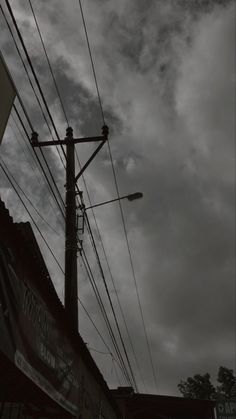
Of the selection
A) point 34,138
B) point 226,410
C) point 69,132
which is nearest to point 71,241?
point 34,138

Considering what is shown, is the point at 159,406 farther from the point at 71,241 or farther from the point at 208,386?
the point at 208,386

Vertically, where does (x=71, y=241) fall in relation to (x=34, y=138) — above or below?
below

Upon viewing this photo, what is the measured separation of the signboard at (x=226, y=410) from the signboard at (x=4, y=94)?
67.2 feet

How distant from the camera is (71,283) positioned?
882 centimetres

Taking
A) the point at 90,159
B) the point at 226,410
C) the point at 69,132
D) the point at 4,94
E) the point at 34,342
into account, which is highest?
the point at 69,132

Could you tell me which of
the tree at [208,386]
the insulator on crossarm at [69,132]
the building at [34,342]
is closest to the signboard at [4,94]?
the building at [34,342]

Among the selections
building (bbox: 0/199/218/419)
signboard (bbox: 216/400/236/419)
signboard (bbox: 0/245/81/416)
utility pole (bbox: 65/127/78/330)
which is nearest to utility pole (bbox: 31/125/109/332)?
utility pole (bbox: 65/127/78/330)

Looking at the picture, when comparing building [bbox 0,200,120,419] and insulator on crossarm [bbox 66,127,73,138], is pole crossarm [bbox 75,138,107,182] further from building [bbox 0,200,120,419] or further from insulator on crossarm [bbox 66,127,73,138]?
building [bbox 0,200,120,419]

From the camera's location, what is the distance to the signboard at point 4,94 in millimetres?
5371

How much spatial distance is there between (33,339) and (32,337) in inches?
1.9

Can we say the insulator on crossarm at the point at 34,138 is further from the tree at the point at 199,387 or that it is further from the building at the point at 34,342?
the tree at the point at 199,387

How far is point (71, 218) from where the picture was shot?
9781mm

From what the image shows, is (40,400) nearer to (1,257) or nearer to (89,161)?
(1,257)

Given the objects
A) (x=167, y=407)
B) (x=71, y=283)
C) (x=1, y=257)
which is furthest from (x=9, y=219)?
(x=167, y=407)
